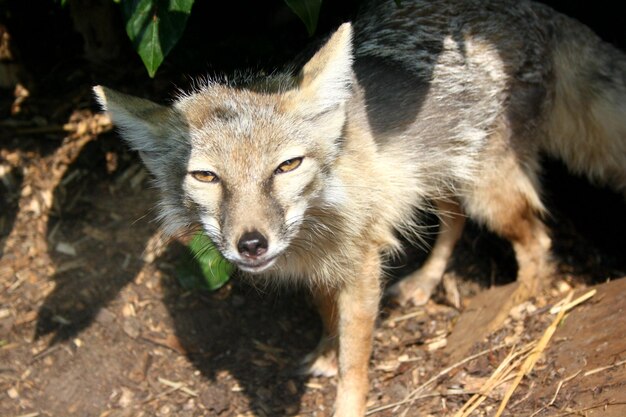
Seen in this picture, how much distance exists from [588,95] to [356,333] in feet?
8.09

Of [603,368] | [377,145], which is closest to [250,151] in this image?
[377,145]

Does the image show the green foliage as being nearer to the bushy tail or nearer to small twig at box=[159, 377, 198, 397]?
small twig at box=[159, 377, 198, 397]

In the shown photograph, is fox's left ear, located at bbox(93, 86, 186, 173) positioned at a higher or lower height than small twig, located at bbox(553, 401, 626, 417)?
higher

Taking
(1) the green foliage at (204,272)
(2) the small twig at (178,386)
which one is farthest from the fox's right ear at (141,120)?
(2) the small twig at (178,386)

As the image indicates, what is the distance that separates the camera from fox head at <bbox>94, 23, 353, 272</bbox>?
387cm

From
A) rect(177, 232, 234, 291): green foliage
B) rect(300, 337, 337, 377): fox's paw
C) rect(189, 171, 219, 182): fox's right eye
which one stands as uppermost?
rect(189, 171, 219, 182): fox's right eye

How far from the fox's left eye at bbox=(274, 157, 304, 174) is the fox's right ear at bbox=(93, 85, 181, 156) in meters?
0.73

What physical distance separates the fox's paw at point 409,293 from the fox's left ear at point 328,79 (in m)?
2.29

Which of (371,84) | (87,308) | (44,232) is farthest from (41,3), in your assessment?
(371,84)

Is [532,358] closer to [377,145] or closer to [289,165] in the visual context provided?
[377,145]

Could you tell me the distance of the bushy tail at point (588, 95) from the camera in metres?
5.49

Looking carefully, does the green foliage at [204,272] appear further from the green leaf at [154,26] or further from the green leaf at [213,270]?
the green leaf at [154,26]

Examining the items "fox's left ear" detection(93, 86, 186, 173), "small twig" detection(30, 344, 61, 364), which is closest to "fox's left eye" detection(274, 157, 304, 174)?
"fox's left ear" detection(93, 86, 186, 173)

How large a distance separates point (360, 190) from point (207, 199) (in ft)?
3.35
